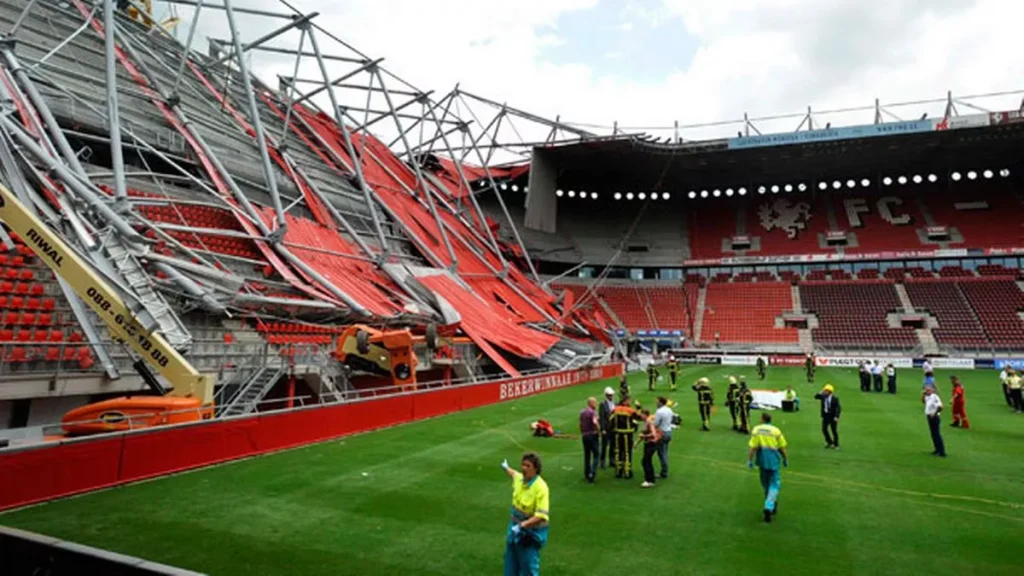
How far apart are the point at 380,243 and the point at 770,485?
24740 millimetres

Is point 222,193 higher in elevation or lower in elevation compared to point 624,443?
higher

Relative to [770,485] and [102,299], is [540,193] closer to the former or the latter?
[102,299]

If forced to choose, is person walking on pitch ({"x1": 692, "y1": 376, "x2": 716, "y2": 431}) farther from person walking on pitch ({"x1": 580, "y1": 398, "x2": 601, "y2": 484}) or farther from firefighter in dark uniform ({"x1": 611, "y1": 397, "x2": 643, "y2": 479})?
person walking on pitch ({"x1": 580, "y1": 398, "x2": 601, "y2": 484})

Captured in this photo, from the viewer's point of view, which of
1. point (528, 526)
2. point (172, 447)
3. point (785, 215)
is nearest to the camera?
point (528, 526)

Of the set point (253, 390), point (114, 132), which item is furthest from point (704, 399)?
point (114, 132)

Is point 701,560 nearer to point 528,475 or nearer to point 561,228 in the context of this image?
point 528,475

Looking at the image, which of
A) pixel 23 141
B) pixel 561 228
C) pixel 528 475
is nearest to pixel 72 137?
pixel 23 141

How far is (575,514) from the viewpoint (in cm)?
845

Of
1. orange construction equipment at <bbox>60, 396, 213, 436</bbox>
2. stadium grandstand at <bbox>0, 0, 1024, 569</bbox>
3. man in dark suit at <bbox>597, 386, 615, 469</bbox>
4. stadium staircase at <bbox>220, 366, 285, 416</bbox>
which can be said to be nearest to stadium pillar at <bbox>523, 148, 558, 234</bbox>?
stadium grandstand at <bbox>0, 0, 1024, 569</bbox>

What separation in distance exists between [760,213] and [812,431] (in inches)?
1838

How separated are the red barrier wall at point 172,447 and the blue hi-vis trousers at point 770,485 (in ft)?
33.3

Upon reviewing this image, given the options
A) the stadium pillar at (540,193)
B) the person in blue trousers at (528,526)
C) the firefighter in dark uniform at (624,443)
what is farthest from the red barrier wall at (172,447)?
the stadium pillar at (540,193)

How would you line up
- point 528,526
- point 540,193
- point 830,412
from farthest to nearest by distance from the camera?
1. point 540,193
2. point 830,412
3. point 528,526

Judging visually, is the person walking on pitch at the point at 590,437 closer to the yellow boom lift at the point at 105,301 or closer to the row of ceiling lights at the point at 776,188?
the yellow boom lift at the point at 105,301
